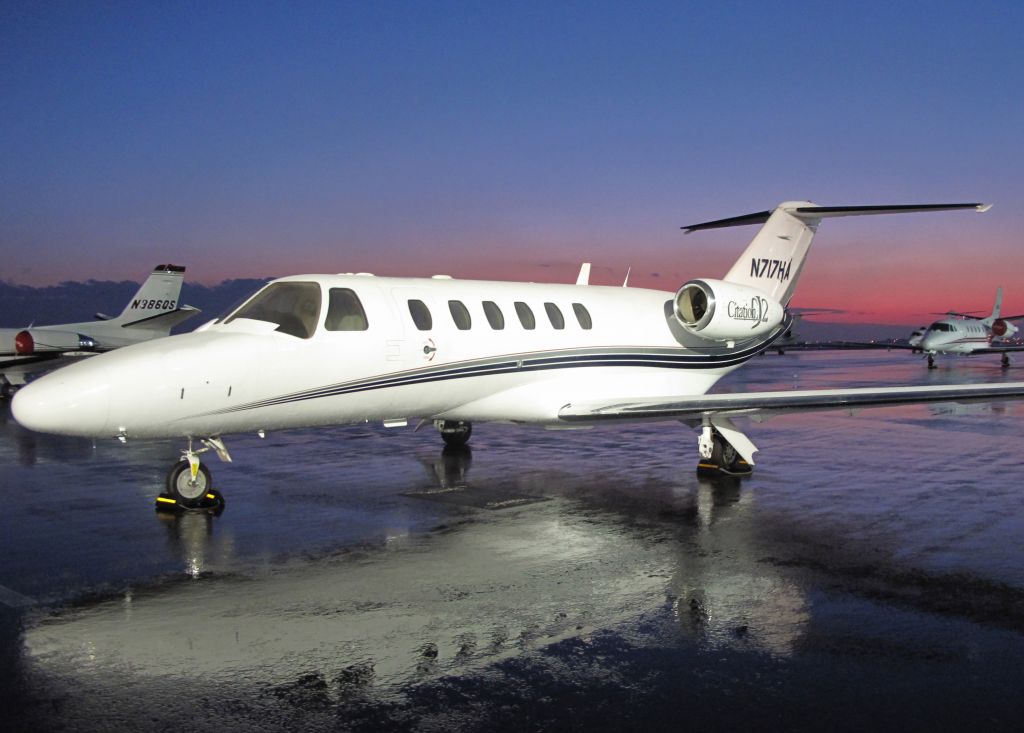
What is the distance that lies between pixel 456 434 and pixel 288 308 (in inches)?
199

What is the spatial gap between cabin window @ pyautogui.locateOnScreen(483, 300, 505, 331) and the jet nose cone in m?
4.52

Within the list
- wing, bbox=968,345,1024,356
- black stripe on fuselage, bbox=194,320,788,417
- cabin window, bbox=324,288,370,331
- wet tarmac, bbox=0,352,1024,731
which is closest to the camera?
wet tarmac, bbox=0,352,1024,731

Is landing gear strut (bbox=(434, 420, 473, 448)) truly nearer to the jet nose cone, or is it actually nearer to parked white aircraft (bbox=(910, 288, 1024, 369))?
the jet nose cone

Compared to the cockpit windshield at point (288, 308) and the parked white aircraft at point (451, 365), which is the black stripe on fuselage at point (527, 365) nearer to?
the parked white aircraft at point (451, 365)

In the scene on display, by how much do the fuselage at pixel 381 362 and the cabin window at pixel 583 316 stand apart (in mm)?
16

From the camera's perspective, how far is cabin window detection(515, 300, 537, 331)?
1123 cm

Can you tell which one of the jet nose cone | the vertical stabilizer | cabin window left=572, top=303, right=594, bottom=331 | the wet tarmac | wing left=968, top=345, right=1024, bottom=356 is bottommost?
wing left=968, top=345, right=1024, bottom=356

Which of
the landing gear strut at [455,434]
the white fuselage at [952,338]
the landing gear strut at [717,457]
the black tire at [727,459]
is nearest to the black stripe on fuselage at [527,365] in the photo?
the landing gear strut at [717,457]

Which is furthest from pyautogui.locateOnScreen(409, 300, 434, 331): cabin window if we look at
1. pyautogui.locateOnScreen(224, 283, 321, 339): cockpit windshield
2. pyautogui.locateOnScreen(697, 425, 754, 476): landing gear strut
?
pyautogui.locateOnScreen(697, 425, 754, 476): landing gear strut

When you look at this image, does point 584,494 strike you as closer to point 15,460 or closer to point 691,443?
point 691,443

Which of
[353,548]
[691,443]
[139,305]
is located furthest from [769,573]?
[139,305]

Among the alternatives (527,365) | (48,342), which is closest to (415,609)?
(527,365)

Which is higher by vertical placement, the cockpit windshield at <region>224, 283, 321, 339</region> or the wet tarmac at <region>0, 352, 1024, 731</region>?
the cockpit windshield at <region>224, 283, 321, 339</region>

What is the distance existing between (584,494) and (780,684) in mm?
5681
